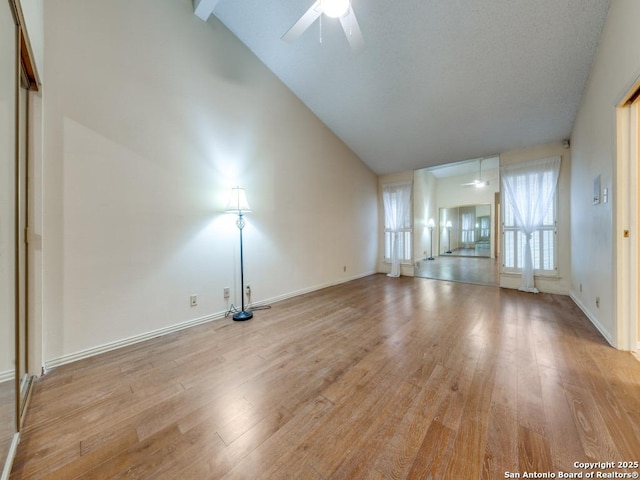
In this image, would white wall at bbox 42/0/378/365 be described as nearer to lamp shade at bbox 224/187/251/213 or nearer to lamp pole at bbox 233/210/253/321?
lamp pole at bbox 233/210/253/321

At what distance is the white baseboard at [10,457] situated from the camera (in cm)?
100

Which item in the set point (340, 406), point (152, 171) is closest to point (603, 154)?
point (340, 406)

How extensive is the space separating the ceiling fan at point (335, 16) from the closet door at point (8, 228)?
1.72 meters

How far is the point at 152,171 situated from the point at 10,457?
2.13m

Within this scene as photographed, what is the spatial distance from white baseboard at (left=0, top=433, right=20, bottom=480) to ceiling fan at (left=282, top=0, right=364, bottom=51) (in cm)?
306

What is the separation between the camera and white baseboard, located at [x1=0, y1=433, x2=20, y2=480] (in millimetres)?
1001

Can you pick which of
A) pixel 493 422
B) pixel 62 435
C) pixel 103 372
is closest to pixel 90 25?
pixel 103 372

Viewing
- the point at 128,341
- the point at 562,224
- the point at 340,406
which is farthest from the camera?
the point at 562,224

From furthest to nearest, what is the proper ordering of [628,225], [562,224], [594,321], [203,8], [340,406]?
1. [562,224]
2. [203,8]
3. [594,321]
4. [628,225]
5. [340,406]

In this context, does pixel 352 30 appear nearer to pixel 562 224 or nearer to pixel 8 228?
pixel 8 228

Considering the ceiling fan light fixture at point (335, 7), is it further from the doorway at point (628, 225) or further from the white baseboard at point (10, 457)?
the white baseboard at point (10, 457)

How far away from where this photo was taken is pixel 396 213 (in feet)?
18.4

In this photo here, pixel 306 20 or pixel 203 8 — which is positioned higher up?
pixel 203 8

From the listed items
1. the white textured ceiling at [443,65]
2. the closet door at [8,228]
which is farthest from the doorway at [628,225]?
the closet door at [8,228]
